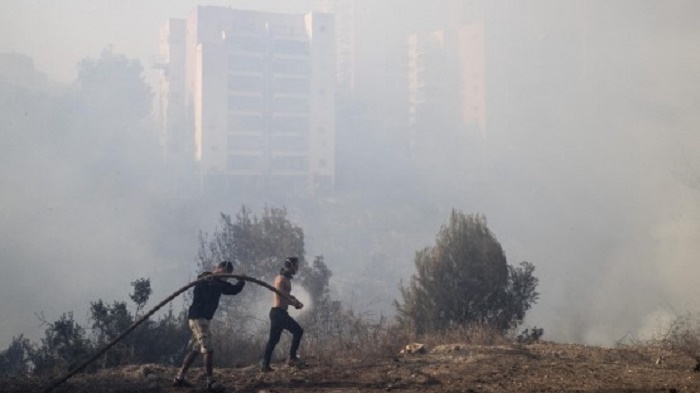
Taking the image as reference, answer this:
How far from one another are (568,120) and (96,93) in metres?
50.6

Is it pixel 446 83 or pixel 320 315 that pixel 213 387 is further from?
pixel 446 83

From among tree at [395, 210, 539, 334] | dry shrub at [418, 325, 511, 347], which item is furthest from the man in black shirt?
tree at [395, 210, 539, 334]

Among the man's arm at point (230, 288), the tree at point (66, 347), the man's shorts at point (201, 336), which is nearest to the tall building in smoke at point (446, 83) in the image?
the tree at point (66, 347)

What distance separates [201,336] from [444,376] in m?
3.25

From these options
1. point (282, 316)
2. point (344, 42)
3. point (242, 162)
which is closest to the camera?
point (282, 316)

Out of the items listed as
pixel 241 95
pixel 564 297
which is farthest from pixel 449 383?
pixel 241 95

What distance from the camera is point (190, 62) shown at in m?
59.9

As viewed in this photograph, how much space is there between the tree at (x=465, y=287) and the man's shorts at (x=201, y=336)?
9150 mm

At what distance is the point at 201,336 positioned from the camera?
315 inches

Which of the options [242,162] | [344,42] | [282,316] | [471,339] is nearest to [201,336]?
[282,316]

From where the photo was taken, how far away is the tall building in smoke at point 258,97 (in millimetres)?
55750

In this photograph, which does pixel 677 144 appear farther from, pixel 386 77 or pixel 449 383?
pixel 449 383

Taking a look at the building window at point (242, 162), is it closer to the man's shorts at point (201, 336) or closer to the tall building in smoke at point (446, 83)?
the tall building in smoke at point (446, 83)

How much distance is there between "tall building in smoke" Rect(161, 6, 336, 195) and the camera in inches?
2195
